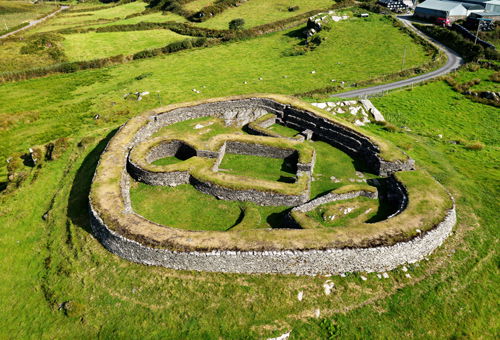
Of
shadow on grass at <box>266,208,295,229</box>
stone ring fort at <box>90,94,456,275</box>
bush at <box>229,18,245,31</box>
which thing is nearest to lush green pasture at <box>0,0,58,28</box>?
bush at <box>229,18,245,31</box>

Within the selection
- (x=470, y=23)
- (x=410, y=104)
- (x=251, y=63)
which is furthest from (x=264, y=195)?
(x=470, y=23)

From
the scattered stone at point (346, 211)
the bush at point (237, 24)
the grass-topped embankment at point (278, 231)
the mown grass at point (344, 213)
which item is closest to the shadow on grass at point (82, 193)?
the grass-topped embankment at point (278, 231)

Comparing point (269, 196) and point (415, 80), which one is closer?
point (269, 196)

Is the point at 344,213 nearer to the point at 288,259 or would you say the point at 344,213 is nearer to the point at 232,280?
the point at 288,259

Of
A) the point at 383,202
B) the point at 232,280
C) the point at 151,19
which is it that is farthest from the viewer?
the point at 151,19

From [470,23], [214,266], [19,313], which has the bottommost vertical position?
[19,313]

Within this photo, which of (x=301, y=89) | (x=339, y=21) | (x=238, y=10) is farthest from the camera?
(x=238, y=10)

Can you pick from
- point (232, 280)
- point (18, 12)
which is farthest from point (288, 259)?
point (18, 12)

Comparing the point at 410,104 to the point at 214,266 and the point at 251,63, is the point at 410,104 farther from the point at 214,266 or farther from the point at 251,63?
the point at 214,266
